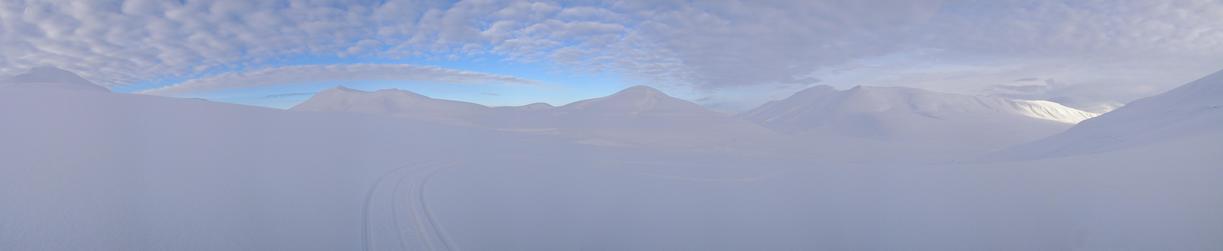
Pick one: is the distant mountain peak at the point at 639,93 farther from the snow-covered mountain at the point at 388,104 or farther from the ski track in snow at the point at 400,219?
the ski track in snow at the point at 400,219

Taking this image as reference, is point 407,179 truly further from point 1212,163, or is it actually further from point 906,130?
point 906,130

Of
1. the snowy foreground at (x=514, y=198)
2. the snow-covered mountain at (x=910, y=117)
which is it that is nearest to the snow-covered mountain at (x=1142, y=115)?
the snowy foreground at (x=514, y=198)

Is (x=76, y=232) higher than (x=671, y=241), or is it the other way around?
(x=76, y=232)

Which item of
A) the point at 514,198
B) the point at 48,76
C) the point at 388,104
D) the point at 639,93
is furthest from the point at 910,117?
the point at 48,76

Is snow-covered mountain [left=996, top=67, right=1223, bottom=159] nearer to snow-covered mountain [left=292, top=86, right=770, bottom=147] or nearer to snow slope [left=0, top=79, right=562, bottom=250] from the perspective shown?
snow slope [left=0, top=79, right=562, bottom=250]

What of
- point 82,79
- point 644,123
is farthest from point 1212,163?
point 82,79

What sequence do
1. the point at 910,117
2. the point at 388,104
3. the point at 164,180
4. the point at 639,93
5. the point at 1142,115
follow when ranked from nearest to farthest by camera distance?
the point at 164,180, the point at 1142,115, the point at 388,104, the point at 639,93, the point at 910,117

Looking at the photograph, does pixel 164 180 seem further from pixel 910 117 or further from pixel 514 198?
pixel 910 117
